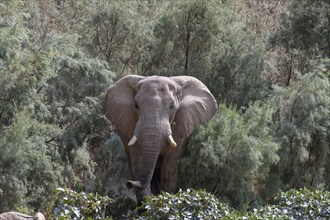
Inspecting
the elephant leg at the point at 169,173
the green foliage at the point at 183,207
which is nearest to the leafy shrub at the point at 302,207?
the green foliage at the point at 183,207

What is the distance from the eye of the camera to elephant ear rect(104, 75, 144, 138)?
→ 15391mm

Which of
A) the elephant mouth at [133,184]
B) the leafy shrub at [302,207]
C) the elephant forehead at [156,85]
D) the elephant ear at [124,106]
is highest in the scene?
the elephant forehead at [156,85]

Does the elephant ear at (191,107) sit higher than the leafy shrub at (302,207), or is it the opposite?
the elephant ear at (191,107)

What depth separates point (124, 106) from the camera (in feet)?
50.7

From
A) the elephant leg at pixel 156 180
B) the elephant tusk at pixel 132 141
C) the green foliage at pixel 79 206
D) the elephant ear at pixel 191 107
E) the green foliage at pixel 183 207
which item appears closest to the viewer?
the green foliage at pixel 79 206

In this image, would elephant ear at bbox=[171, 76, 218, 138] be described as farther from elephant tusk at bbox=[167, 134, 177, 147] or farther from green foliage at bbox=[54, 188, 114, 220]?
green foliage at bbox=[54, 188, 114, 220]

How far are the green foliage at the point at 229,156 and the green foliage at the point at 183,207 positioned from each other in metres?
5.07

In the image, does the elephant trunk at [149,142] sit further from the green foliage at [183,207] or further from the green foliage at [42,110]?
the green foliage at [183,207]

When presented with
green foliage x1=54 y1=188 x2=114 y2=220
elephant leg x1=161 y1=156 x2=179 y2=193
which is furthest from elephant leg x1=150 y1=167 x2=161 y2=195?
green foliage x1=54 y1=188 x2=114 y2=220

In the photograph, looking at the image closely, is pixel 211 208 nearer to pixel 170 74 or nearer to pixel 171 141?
pixel 171 141

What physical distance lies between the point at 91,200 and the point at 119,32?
8.97 meters

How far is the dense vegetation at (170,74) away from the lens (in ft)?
49.3

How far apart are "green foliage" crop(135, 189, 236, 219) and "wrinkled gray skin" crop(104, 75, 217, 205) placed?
142 inches

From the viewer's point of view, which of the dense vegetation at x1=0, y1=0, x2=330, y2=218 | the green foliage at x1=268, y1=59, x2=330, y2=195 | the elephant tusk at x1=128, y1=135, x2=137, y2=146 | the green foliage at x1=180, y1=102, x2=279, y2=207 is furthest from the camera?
the green foliage at x1=268, y1=59, x2=330, y2=195
